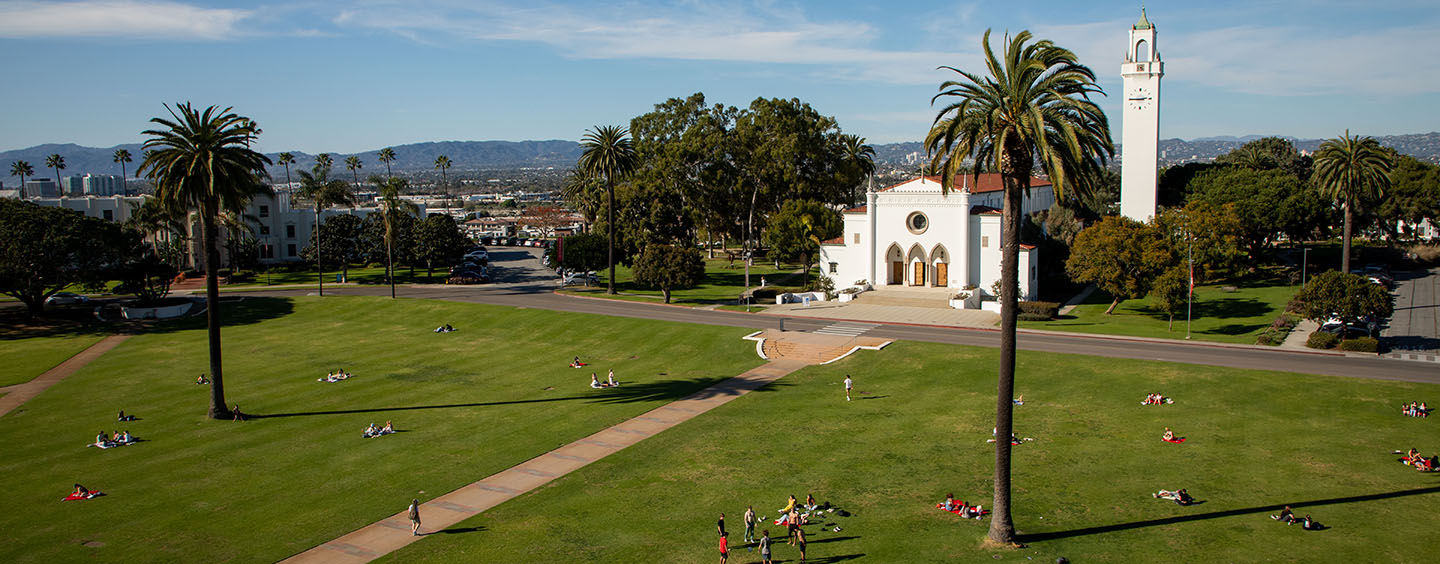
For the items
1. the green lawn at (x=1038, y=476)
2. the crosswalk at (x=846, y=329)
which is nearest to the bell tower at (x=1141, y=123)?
the crosswalk at (x=846, y=329)

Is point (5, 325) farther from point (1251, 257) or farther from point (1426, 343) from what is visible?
point (1251, 257)

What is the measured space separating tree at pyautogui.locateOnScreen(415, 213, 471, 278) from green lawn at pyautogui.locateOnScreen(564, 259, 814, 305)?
50.9ft

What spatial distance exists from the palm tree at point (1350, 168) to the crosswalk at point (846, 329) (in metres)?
36.7

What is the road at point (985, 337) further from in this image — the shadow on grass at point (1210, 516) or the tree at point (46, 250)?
the shadow on grass at point (1210, 516)

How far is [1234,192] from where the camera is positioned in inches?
3391

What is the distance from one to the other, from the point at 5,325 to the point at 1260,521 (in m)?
89.0

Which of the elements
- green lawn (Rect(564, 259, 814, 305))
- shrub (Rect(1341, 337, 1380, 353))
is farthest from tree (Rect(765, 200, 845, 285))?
shrub (Rect(1341, 337, 1380, 353))

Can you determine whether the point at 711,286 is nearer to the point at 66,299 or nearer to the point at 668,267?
the point at 668,267

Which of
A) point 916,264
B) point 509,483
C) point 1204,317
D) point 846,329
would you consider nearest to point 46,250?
point 509,483

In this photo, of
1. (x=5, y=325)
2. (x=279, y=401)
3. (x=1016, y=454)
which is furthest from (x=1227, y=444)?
(x=5, y=325)

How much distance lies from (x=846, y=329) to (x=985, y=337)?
32.7 feet

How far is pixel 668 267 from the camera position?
76.3m

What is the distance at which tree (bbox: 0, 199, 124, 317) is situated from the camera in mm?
68250

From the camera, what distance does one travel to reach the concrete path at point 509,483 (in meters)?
27.7
